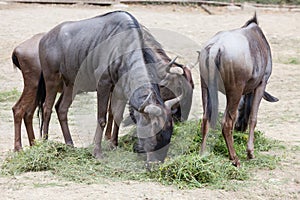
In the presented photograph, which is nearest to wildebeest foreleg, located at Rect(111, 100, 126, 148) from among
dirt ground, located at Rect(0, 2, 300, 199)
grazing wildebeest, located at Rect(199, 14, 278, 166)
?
dirt ground, located at Rect(0, 2, 300, 199)

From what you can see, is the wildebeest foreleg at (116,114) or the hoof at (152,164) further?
the wildebeest foreleg at (116,114)

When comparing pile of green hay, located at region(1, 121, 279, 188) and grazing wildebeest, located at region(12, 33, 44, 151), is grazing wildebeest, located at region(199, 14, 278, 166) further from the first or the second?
grazing wildebeest, located at region(12, 33, 44, 151)

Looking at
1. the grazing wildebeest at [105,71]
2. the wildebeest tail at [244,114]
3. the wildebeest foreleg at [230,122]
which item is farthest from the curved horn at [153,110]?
the wildebeest tail at [244,114]

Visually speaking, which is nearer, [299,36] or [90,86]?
[90,86]

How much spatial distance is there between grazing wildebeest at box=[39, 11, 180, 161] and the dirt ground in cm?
61

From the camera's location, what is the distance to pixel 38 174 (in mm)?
6168

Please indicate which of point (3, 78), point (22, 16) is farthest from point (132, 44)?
point (22, 16)

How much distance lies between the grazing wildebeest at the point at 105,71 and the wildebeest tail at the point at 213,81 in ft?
1.28

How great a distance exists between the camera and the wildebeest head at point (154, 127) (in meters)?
5.99

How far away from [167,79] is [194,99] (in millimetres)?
3940

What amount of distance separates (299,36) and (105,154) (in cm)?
1364

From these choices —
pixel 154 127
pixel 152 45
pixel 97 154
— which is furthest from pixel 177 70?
pixel 154 127

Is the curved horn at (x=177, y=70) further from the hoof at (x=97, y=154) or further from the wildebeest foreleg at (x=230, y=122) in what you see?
the hoof at (x=97, y=154)

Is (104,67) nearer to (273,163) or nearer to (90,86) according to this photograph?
(90,86)
